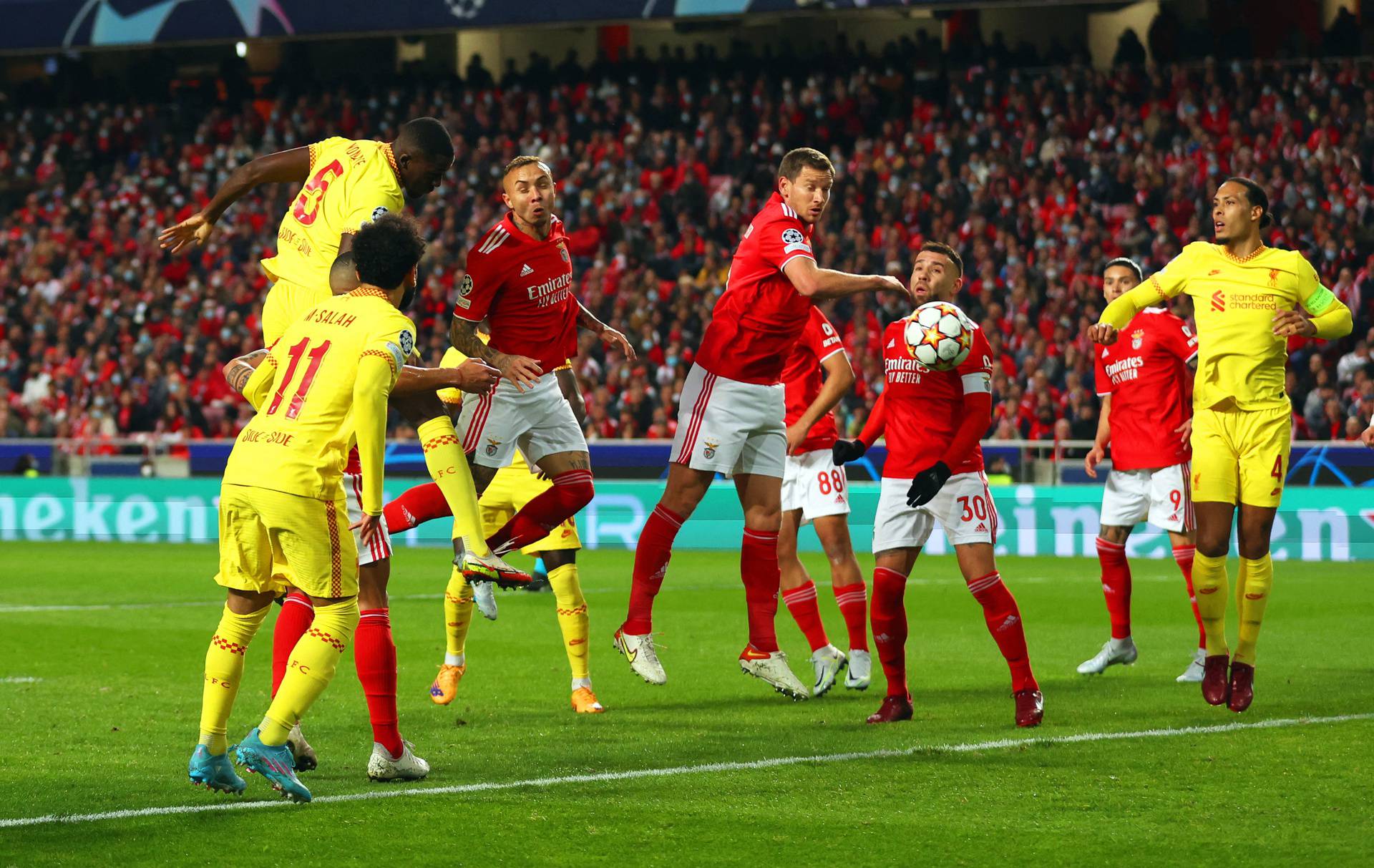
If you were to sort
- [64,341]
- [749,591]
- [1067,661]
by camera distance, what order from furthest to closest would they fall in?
[64,341] → [1067,661] → [749,591]

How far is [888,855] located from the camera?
189 inches

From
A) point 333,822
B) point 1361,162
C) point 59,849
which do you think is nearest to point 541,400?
point 333,822

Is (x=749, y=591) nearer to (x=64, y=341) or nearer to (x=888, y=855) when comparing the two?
(x=888, y=855)

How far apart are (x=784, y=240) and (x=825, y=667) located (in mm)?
2104

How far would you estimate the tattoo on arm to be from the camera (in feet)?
26.3

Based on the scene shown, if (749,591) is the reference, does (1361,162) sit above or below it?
above

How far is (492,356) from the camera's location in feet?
26.4

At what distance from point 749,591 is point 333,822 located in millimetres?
3101

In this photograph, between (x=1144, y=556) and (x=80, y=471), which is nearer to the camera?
(x=1144, y=556)

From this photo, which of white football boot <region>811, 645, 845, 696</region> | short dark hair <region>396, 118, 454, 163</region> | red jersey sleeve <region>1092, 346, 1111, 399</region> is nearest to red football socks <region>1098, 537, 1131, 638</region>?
red jersey sleeve <region>1092, 346, 1111, 399</region>

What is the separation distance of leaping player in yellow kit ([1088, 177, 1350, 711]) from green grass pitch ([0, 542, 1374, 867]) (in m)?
0.50

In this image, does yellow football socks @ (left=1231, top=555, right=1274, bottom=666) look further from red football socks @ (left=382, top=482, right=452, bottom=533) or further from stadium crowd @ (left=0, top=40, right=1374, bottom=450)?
stadium crowd @ (left=0, top=40, right=1374, bottom=450)

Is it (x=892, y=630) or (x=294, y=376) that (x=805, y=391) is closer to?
(x=892, y=630)

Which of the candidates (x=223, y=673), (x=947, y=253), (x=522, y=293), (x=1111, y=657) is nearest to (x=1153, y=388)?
(x=1111, y=657)
